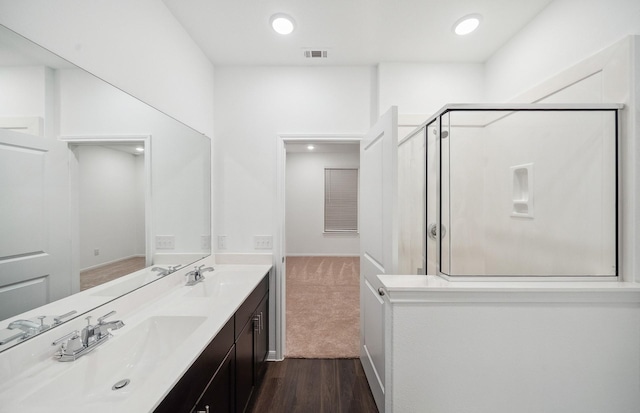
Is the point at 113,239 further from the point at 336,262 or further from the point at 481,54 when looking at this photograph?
the point at 336,262

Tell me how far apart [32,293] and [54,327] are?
16 cm

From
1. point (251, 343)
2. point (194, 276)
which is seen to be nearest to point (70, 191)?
point (194, 276)

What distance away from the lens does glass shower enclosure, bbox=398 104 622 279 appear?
4.34ft

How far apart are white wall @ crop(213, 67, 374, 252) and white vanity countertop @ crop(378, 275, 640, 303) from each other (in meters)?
1.47

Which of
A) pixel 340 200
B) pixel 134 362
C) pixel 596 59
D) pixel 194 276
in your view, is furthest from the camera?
pixel 340 200

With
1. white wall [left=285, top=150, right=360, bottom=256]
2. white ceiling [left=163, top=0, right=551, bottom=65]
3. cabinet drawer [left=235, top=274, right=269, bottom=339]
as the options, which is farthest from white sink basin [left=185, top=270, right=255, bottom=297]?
white wall [left=285, top=150, right=360, bottom=256]

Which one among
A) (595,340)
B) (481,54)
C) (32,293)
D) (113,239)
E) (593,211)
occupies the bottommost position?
(595,340)

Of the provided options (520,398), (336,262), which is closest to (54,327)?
(520,398)

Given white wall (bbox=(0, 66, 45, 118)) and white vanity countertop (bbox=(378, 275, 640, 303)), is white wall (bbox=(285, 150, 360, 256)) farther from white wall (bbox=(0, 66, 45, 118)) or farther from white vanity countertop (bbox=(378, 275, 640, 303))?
white wall (bbox=(0, 66, 45, 118))

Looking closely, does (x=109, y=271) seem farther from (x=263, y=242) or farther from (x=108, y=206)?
(x=263, y=242)

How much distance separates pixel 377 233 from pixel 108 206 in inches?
61.2

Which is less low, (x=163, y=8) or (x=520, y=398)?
(x=163, y=8)

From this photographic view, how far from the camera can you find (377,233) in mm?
1830

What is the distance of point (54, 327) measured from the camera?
3.16ft
